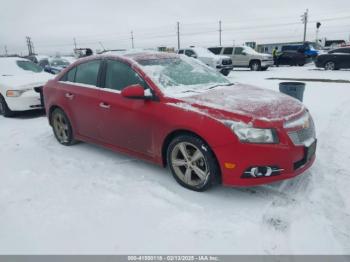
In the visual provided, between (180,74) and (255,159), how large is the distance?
1.67m

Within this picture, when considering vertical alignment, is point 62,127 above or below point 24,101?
below

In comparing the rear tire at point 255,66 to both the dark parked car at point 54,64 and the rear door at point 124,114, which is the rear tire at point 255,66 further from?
the rear door at point 124,114

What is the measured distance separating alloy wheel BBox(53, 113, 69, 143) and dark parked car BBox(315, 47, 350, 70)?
17.6m

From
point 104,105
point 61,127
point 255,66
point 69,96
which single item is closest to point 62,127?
point 61,127

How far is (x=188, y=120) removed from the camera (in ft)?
10.2

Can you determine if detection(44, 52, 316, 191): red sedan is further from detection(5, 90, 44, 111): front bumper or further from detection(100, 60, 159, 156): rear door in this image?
detection(5, 90, 44, 111): front bumper

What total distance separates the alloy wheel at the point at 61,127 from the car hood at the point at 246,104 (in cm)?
257

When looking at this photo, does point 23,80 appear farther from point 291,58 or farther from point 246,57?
point 291,58

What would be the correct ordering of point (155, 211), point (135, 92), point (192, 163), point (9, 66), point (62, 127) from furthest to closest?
1. point (9, 66)
2. point (62, 127)
3. point (135, 92)
4. point (192, 163)
5. point (155, 211)

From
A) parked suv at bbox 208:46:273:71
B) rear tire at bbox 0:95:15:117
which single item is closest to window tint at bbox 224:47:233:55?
parked suv at bbox 208:46:273:71

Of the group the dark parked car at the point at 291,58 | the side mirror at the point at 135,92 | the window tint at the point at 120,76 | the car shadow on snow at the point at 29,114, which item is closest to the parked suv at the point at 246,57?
the dark parked car at the point at 291,58

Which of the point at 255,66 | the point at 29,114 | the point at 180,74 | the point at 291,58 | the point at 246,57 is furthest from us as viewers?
the point at 291,58

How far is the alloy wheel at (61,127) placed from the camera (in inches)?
195

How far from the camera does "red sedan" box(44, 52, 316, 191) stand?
292cm
